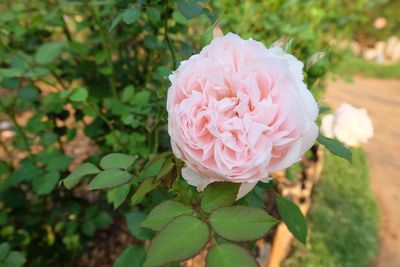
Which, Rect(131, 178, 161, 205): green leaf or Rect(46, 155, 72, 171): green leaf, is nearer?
Rect(131, 178, 161, 205): green leaf

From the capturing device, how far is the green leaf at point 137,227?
0.71 meters

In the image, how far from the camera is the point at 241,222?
0.43m

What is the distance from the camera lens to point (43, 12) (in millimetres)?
1118

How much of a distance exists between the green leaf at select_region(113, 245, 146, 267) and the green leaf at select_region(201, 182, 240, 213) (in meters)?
0.22

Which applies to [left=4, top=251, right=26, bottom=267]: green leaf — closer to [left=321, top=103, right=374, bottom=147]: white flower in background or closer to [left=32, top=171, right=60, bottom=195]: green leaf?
[left=32, top=171, right=60, bottom=195]: green leaf

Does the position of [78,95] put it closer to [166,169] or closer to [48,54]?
[48,54]

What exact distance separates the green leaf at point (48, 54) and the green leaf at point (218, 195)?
1.87ft

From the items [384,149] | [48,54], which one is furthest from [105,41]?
[384,149]

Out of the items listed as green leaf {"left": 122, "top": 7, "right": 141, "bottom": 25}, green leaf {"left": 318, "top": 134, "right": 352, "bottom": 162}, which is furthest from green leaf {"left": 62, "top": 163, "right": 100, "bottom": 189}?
green leaf {"left": 318, "top": 134, "right": 352, "bottom": 162}

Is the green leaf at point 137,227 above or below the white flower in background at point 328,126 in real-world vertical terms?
above

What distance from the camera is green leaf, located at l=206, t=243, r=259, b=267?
412 mm

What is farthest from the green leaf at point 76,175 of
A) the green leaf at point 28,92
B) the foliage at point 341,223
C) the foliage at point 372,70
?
the foliage at point 372,70

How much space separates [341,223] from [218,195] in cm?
177

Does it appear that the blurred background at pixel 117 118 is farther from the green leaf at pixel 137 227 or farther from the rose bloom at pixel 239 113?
the rose bloom at pixel 239 113
